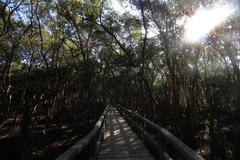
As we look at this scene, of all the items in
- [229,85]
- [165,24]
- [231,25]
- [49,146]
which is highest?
[165,24]

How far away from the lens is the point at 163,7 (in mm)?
15828

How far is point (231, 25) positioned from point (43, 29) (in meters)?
A: 14.4

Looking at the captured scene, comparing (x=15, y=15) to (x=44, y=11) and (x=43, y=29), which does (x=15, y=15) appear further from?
(x=43, y=29)

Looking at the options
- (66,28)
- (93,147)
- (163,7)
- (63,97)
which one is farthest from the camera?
(63,97)

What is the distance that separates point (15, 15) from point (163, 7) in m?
9.21

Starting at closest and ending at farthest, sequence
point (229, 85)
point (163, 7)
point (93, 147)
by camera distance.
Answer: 1. point (93, 147)
2. point (163, 7)
3. point (229, 85)

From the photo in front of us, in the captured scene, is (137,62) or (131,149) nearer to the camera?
(131,149)


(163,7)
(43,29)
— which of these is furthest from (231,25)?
Result: (43,29)

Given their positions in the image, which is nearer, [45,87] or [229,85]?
[229,85]

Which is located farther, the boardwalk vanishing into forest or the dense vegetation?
the dense vegetation

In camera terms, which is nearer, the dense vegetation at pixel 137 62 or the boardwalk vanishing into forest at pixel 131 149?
the boardwalk vanishing into forest at pixel 131 149

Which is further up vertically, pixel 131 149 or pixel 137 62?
pixel 137 62

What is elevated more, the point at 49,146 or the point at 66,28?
the point at 66,28

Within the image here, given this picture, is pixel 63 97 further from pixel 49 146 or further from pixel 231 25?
pixel 231 25
